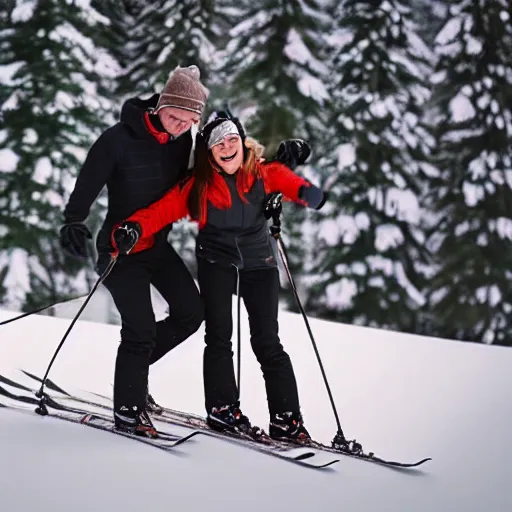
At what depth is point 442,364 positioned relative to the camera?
309 inches

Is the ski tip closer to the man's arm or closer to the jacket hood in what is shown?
the man's arm

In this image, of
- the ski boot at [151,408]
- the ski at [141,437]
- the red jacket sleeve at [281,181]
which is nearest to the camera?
the ski at [141,437]

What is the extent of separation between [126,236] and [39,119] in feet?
34.4

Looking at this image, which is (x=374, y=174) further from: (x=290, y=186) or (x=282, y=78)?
(x=290, y=186)

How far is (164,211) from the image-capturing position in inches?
175

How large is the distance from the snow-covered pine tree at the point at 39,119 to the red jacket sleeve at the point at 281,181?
32.0 feet

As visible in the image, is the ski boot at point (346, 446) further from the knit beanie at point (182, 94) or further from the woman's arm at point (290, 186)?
the knit beanie at point (182, 94)

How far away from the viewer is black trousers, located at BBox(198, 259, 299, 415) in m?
4.61

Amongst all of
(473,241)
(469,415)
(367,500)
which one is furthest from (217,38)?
(367,500)

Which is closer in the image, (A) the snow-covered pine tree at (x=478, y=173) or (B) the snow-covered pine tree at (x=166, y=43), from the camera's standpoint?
(A) the snow-covered pine tree at (x=478, y=173)

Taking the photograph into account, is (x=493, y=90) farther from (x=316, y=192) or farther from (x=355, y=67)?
(x=316, y=192)

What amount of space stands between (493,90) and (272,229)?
34.6 feet

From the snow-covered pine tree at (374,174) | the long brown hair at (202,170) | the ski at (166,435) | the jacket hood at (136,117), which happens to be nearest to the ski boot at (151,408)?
the ski at (166,435)

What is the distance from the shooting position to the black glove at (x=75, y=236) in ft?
14.4
